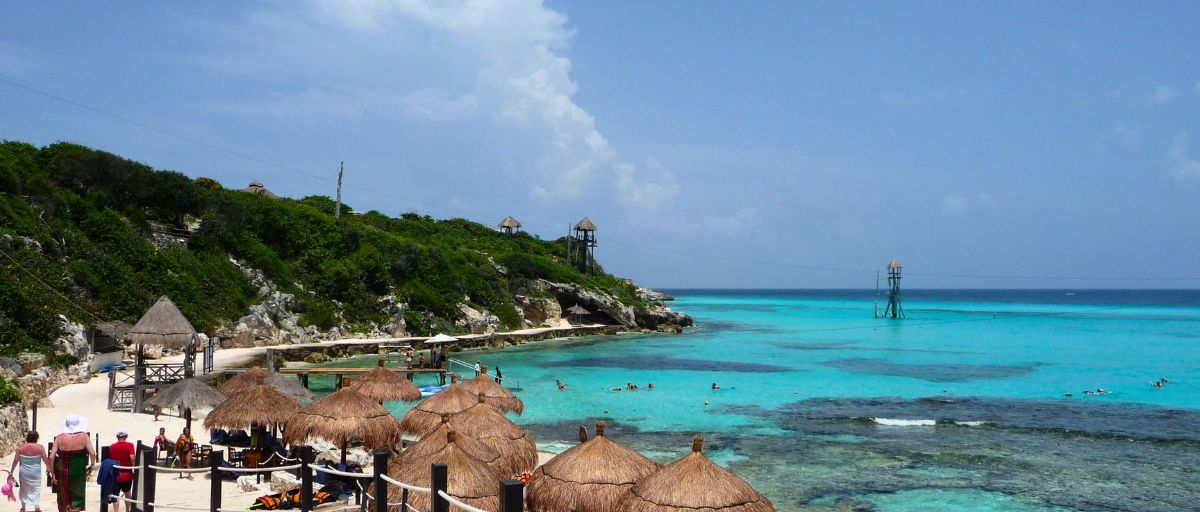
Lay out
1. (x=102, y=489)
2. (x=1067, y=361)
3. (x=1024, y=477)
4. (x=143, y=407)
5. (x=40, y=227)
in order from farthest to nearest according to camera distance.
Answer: (x=1067, y=361) < (x=40, y=227) < (x=143, y=407) < (x=1024, y=477) < (x=102, y=489)

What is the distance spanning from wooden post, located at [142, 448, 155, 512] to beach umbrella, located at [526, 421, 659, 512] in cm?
431

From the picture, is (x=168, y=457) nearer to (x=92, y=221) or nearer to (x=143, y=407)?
(x=143, y=407)

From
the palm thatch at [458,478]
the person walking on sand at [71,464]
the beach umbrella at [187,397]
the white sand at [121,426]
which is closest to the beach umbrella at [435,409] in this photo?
the white sand at [121,426]

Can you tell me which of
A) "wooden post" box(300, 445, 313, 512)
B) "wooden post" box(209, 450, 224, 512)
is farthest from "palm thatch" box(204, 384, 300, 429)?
"wooden post" box(300, 445, 313, 512)

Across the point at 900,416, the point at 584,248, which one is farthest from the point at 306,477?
the point at 584,248

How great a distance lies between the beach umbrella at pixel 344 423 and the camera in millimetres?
12773

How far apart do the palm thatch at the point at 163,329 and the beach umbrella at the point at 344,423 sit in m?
9.65

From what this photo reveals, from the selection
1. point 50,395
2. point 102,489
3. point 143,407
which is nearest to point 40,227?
point 50,395

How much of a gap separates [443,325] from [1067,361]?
3613cm

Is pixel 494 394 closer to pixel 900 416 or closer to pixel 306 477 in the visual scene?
pixel 306 477

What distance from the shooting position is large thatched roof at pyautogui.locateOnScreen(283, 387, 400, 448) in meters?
12.8

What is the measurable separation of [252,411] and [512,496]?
34.8 feet

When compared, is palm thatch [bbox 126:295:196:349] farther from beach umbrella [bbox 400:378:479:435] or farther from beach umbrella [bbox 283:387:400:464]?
beach umbrella [bbox 283:387:400:464]

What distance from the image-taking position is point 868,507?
14008 millimetres
